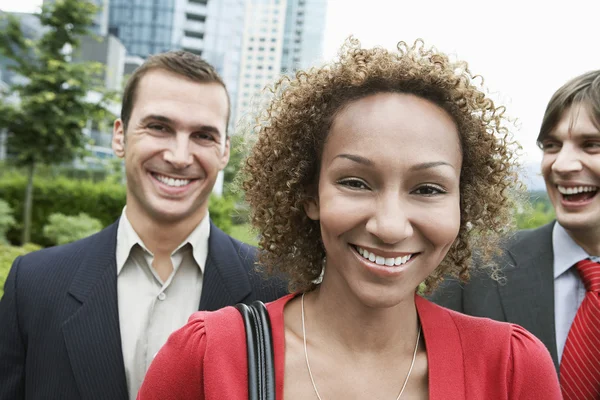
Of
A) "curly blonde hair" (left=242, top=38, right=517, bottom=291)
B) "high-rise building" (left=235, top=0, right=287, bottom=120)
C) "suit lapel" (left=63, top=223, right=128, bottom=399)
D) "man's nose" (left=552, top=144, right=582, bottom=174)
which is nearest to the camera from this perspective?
"curly blonde hair" (left=242, top=38, right=517, bottom=291)

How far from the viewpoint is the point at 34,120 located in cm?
1176

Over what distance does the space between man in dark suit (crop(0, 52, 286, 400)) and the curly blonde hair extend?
0.63m

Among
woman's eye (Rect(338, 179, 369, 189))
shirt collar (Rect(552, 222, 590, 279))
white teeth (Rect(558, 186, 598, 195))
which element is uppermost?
woman's eye (Rect(338, 179, 369, 189))

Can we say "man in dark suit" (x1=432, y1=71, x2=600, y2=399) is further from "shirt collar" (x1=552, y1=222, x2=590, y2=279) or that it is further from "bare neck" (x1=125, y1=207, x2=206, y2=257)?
"bare neck" (x1=125, y1=207, x2=206, y2=257)

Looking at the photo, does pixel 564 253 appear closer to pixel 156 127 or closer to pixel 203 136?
pixel 203 136

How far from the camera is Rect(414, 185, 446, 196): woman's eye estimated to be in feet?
5.31

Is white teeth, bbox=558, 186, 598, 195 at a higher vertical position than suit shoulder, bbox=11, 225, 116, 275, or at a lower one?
higher

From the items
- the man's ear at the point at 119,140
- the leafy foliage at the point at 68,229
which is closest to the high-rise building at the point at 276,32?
the leafy foliage at the point at 68,229

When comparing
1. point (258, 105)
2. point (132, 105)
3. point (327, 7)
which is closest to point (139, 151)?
point (132, 105)

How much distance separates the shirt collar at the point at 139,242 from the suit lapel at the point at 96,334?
3.8 inches

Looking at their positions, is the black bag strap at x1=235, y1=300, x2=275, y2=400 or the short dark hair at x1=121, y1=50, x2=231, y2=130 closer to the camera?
the black bag strap at x1=235, y1=300, x2=275, y2=400

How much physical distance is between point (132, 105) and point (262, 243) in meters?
1.31

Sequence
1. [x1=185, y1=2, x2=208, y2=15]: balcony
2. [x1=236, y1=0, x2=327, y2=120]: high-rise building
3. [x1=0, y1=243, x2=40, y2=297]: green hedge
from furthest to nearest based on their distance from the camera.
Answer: [x1=236, y1=0, x2=327, y2=120]: high-rise building, [x1=185, y1=2, x2=208, y2=15]: balcony, [x1=0, y1=243, x2=40, y2=297]: green hedge

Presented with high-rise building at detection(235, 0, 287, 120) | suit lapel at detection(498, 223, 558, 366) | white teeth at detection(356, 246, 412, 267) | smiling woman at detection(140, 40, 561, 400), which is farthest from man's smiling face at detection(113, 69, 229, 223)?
high-rise building at detection(235, 0, 287, 120)
